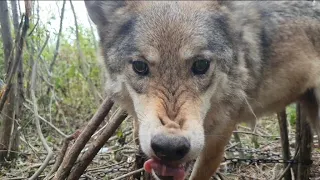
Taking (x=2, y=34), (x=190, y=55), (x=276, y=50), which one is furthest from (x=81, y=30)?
(x=190, y=55)

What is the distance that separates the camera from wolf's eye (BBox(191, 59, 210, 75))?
266cm

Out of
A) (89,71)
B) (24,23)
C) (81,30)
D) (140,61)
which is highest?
(81,30)

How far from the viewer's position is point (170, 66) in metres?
2.57

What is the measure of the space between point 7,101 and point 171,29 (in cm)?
183

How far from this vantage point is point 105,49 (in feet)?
10.2

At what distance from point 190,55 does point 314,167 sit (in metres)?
2.59

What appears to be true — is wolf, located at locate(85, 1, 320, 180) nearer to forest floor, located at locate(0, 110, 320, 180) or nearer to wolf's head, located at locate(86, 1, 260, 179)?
wolf's head, located at locate(86, 1, 260, 179)

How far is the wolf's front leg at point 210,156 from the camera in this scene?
3.35 metres

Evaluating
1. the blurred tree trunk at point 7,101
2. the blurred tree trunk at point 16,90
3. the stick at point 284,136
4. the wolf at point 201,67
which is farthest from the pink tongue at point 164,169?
the stick at point 284,136

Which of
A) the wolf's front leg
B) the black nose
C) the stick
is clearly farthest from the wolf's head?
the stick

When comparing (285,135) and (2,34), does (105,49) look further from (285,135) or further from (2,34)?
(285,135)

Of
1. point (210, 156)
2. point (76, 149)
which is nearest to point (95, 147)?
point (76, 149)

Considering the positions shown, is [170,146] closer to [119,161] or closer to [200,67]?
[200,67]

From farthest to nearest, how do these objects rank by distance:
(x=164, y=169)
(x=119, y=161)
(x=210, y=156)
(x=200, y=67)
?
1. (x=119, y=161)
2. (x=210, y=156)
3. (x=200, y=67)
4. (x=164, y=169)
